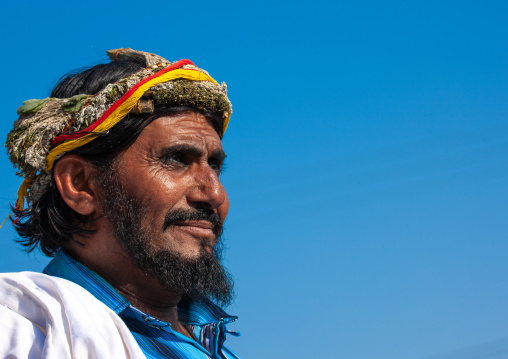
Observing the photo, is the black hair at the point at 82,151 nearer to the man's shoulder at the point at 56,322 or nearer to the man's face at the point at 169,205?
the man's face at the point at 169,205

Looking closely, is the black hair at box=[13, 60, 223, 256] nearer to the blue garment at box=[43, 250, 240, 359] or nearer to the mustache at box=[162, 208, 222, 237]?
the blue garment at box=[43, 250, 240, 359]

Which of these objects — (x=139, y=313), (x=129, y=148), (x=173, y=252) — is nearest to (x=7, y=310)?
(x=139, y=313)

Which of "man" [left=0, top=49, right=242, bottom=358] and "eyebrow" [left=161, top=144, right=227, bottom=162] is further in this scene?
"eyebrow" [left=161, top=144, right=227, bottom=162]

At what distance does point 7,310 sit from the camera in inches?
98.9

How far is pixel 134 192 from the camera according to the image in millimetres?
3273

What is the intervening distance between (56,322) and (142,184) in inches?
39.0

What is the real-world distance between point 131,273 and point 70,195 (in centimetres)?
54

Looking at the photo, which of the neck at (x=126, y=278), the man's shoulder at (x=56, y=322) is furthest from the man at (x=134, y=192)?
the man's shoulder at (x=56, y=322)

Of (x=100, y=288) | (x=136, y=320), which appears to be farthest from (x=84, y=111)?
(x=136, y=320)

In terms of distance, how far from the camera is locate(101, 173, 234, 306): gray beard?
10.5 feet

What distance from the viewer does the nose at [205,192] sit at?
10.9ft

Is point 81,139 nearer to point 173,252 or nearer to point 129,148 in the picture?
point 129,148

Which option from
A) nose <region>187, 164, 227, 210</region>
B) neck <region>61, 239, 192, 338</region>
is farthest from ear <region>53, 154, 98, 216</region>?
nose <region>187, 164, 227, 210</region>

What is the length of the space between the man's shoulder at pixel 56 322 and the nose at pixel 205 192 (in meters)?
0.81
